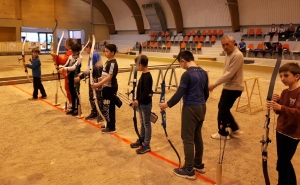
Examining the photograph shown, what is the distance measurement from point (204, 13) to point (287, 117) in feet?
62.2

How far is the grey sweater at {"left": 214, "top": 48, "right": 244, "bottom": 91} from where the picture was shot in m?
3.83

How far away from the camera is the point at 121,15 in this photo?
2652 centimetres

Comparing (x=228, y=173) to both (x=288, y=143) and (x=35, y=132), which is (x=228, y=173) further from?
(x=35, y=132)

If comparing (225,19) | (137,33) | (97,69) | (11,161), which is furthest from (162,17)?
(11,161)

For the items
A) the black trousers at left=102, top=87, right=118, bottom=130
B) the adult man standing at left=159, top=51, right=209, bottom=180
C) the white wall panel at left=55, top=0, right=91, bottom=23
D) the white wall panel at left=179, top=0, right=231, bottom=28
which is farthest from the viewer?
the white wall panel at left=55, top=0, right=91, bottom=23

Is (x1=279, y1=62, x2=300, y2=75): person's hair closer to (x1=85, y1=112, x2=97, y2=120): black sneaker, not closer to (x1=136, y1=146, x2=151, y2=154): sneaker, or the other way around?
(x1=136, y1=146, x2=151, y2=154): sneaker

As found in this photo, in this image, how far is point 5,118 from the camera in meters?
5.29

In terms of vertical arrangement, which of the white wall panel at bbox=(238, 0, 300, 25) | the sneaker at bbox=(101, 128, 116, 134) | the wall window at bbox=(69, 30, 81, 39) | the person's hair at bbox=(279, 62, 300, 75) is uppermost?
the white wall panel at bbox=(238, 0, 300, 25)

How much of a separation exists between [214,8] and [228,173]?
18.0m

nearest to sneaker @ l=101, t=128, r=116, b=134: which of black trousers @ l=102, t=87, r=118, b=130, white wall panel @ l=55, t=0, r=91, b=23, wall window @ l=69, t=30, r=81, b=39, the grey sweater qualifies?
black trousers @ l=102, t=87, r=118, b=130

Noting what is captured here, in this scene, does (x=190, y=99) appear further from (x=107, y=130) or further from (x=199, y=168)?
(x=107, y=130)

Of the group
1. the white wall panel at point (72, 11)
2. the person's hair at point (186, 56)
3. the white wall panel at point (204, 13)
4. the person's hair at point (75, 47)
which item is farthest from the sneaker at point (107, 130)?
the white wall panel at point (72, 11)

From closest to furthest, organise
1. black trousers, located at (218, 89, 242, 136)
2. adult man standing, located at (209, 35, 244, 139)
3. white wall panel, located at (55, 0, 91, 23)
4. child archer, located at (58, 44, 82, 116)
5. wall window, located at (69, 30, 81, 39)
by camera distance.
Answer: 1. adult man standing, located at (209, 35, 244, 139)
2. black trousers, located at (218, 89, 242, 136)
3. child archer, located at (58, 44, 82, 116)
4. white wall panel, located at (55, 0, 91, 23)
5. wall window, located at (69, 30, 81, 39)

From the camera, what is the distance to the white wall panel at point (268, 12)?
1570 centimetres
